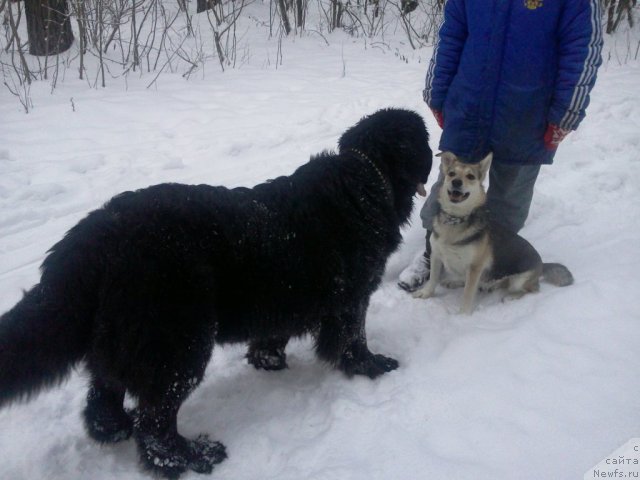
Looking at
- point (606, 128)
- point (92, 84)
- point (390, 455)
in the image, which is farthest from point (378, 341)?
point (92, 84)

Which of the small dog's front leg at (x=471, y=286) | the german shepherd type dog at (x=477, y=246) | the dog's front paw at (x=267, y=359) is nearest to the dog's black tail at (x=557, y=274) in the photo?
the german shepherd type dog at (x=477, y=246)

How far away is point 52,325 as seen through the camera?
199 centimetres

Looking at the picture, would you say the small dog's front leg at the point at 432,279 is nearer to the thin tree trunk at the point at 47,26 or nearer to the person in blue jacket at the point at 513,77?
the person in blue jacket at the point at 513,77

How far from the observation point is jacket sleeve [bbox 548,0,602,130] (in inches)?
115

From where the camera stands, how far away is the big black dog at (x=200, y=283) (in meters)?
2.03

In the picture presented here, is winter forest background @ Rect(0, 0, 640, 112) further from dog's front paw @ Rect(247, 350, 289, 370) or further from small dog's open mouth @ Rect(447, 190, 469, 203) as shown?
small dog's open mouth @ Rect(447, 190, 469, 203)

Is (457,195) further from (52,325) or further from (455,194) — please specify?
(52,325)

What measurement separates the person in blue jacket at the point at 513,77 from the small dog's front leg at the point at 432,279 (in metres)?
0.81

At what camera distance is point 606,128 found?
5.97m

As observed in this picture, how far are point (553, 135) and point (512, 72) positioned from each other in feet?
1.75

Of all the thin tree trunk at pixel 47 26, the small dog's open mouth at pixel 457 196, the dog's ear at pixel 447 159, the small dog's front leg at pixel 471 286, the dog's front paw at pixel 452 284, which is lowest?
the dog's front paw at pixel 452 284

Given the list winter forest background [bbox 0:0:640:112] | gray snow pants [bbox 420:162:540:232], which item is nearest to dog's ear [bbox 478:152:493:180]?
gray snow pants [bbox 420:162:540:232]

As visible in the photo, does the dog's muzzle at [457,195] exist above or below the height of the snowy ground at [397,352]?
above

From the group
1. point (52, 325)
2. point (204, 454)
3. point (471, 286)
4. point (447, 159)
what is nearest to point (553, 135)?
point (447, 159)
